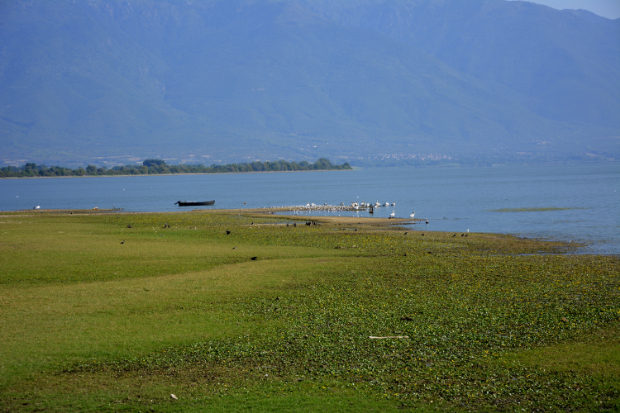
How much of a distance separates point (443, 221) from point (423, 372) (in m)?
50.6

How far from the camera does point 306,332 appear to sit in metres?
19.4

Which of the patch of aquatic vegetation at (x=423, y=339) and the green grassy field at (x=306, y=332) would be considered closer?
the green grassy field at (x=306, y=332)

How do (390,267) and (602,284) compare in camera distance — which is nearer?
(602,284)

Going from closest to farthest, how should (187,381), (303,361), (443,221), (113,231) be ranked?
(187,381) < (303,361) < (113,231) < (443,221)

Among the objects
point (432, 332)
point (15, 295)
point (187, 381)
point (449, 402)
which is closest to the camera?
point (449, 402)

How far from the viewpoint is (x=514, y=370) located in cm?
1570

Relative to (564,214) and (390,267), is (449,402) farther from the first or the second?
(564,214)

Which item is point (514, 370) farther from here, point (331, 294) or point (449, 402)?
point (331, 294)

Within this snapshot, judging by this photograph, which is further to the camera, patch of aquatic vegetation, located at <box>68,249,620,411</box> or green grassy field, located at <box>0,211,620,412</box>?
patch of aquatic vegetation, located at <box>68,249,620,411</box>

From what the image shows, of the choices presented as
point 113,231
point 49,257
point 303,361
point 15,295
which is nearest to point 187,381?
point 303,361

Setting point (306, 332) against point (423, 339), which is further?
point (306, 332)

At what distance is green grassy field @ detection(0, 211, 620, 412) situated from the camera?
14.4 metres

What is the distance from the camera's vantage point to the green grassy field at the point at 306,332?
1441 centimetres

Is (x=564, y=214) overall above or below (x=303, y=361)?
above
